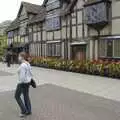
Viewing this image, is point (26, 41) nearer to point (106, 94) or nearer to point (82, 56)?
point (82, 56)

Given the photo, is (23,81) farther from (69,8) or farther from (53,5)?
(53,5)

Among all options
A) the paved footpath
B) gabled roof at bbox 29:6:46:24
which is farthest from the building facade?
the paved footpath

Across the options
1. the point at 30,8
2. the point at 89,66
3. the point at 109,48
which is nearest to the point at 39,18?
the point at 30,8

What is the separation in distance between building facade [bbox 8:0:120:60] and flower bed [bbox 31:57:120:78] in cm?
144

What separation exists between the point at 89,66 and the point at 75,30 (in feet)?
17.5

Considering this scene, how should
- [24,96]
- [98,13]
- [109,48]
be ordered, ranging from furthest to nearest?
[98,13] < [109,48] < [24,96]

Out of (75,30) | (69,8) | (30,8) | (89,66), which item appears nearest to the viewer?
(89,66)

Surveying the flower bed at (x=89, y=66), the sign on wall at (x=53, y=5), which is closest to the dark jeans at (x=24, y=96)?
the flower bed at (x=89, y=66)

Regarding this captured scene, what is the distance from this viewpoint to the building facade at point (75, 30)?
17609 millimetres

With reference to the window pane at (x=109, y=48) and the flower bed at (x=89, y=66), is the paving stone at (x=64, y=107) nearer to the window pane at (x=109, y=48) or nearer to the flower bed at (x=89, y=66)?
the flower bed at (x=89, y=66)

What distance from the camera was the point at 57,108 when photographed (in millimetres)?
7613

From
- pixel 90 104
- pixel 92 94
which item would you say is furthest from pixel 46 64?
pixel 90 104

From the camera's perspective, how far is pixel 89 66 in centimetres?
1712

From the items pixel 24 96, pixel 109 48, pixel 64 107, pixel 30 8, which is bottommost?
pixel 64 107
